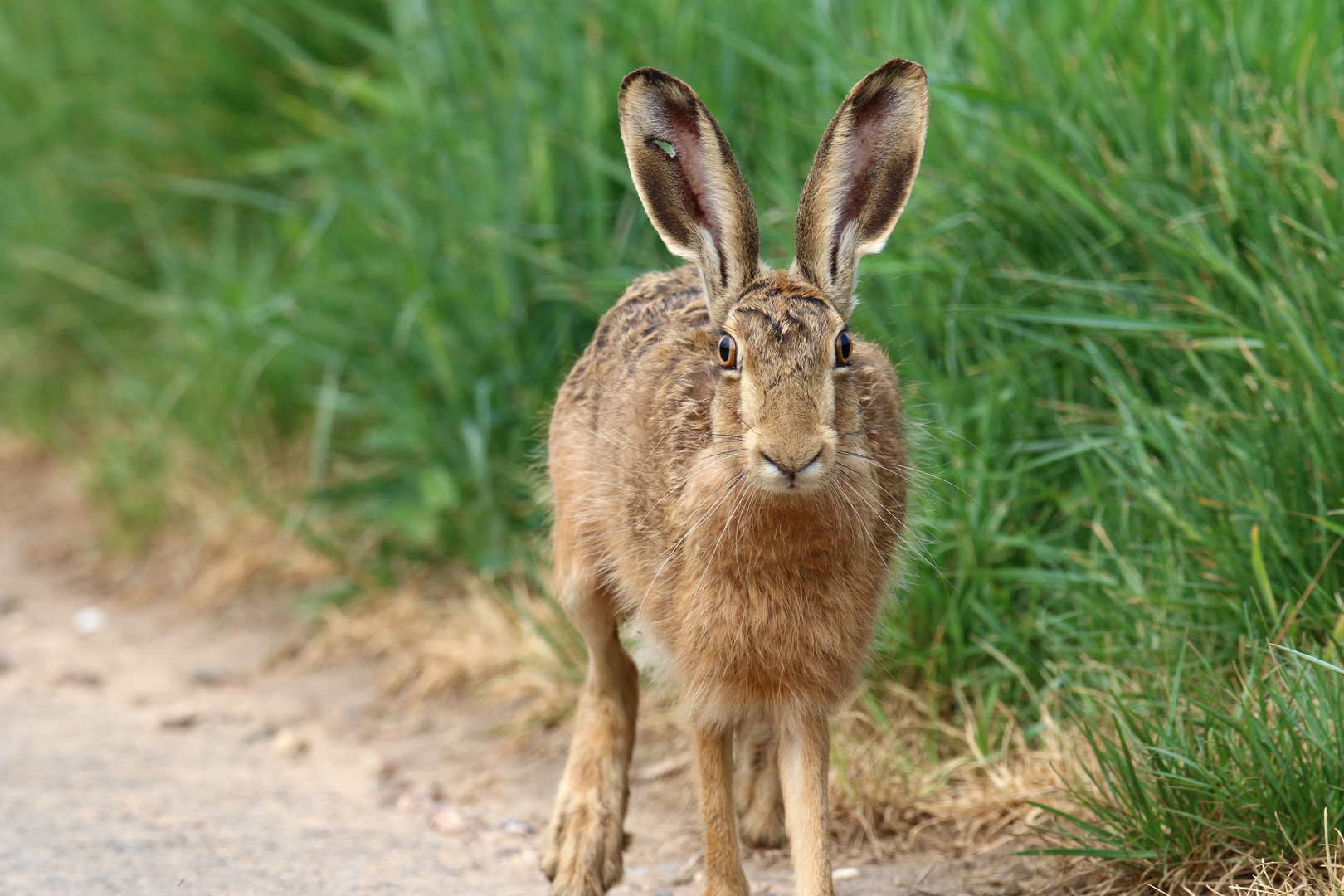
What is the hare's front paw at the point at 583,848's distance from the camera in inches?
133

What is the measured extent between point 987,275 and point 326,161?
284cm

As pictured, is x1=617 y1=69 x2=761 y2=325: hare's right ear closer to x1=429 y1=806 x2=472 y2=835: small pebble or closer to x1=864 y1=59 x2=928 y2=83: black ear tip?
x1=864 y1=59 x2=928 y2=83: black ear tip

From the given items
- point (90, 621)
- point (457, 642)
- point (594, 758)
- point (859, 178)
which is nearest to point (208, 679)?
point (90, 621)

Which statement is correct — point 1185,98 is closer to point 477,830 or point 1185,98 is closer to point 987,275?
point 987,275

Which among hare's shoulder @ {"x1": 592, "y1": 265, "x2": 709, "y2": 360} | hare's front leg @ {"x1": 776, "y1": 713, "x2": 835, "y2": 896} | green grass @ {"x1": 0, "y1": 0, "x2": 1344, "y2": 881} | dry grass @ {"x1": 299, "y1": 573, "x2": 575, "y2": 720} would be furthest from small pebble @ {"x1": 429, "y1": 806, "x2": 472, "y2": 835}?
hare's shoulder @ {"x1": 592, "y1": 265, "x2": 709, "y2": 360}

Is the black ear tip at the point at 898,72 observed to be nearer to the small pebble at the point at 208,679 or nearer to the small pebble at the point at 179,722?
the small pebble at the point at 179,722

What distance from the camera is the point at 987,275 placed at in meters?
4.10

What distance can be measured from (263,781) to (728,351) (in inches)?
88.7

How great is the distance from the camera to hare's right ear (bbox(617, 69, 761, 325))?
297 centimetres

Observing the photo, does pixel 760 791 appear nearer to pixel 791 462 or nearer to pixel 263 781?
pixel 791 462

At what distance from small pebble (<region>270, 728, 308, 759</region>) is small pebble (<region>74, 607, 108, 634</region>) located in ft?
4.59

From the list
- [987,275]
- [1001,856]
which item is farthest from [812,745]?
[987,275]

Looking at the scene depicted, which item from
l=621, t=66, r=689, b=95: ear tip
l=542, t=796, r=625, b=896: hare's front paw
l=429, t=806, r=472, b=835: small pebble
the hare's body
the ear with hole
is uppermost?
l=621, t=66, r=689, b=95: ear tip

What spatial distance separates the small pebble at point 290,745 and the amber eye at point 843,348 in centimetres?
257
